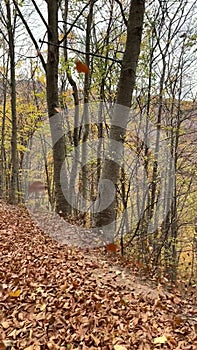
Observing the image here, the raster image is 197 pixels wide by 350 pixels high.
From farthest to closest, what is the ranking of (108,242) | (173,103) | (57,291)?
(173,103)
(108,242)
(57,291)

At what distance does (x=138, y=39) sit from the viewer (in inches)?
175

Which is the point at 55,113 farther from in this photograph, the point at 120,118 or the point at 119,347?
the point at 119,347

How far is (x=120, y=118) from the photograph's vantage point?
4.74 metres

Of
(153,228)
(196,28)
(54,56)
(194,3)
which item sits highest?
(194,3)

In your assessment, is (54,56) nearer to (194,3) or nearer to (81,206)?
(194,3)

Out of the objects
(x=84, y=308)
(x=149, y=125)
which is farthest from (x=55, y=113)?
(x=84, y=308)

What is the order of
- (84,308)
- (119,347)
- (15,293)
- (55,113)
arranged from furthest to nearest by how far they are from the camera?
(55,113) → (15,293) → (84,308) → (119,347)

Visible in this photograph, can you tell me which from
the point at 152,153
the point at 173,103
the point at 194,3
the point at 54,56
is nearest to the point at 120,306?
the point at 152,153

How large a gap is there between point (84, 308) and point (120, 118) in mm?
2950

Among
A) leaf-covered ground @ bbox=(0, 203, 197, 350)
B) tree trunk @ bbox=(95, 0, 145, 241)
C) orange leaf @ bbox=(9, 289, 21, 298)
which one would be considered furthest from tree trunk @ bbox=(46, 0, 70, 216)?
orange leaf @ bbox=(9, 289, 21, 298)

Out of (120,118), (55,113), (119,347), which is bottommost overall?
(119,347)

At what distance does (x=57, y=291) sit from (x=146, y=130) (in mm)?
4497

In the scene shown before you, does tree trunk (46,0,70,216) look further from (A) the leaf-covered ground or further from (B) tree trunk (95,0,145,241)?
(A) the leaf-covered ground

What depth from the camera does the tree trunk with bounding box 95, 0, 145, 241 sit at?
4.43 metres
